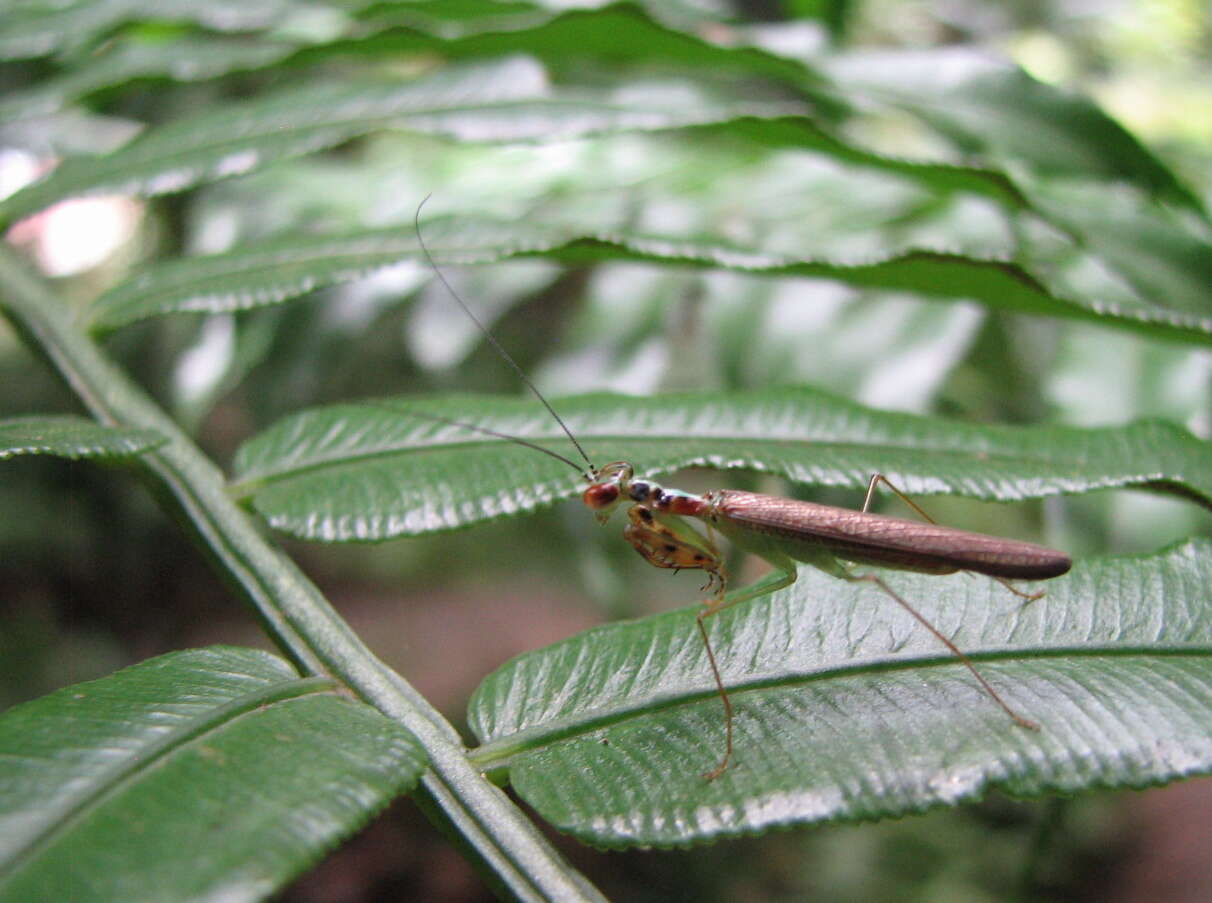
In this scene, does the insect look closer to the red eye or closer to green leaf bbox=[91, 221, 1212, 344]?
the red eye

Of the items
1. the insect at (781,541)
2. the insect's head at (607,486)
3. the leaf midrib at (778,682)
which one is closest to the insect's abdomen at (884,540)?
the insect at (781,541)

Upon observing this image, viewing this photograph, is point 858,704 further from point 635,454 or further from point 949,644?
point 635,454

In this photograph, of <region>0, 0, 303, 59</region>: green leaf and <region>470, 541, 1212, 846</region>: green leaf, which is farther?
<region>0, 0, 303, 59</region>: green leaf

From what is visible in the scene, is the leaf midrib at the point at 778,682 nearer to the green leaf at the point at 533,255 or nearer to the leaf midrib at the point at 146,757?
the leaf midrib at the point at 146,757

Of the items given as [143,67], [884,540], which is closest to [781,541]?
[884,540]

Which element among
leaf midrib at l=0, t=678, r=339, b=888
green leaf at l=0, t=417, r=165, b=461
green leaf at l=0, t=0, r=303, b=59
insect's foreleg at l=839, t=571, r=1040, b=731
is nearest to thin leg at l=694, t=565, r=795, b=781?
insect's foreleg at l=839, t=571, r=1040, b=731

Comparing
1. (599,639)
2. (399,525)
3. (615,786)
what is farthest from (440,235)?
(615,786)

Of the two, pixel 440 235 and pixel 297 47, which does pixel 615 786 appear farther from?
pixel 297 47
